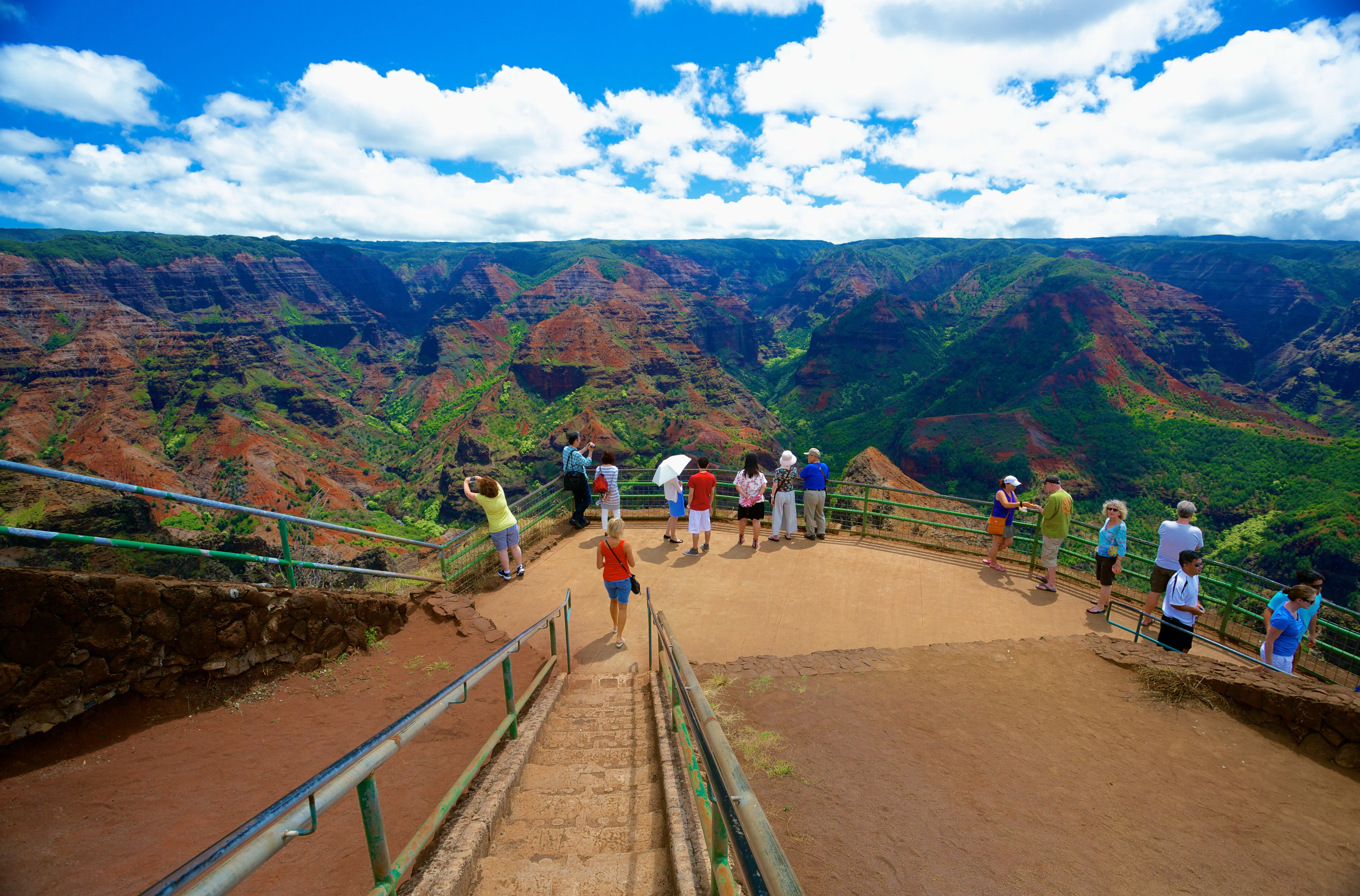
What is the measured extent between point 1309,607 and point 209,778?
10266 mm

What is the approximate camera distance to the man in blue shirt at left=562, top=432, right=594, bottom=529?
10148mm

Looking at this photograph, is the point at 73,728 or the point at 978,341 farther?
the point at 978,341

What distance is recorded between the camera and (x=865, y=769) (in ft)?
15.0

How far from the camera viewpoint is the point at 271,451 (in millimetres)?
74500

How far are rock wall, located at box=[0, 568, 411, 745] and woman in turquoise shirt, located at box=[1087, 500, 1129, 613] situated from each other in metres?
9.53

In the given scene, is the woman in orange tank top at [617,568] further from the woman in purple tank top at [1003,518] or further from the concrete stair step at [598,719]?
the woman in purple tank top at [1003,518]

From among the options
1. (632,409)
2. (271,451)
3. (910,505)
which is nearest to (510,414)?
(632,409)

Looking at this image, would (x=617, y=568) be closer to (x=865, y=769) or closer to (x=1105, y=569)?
(x=865, y=769)

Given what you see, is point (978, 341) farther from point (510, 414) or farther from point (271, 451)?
point (271, 451)

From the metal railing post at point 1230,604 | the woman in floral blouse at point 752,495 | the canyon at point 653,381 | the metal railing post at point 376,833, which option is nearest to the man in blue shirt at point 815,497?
the woman in floral blouse at point 752,495

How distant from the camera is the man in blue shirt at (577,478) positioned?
400 inches

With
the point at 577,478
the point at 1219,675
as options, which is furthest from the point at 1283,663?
the point at 577,478

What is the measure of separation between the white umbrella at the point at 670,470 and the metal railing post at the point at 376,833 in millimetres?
7262

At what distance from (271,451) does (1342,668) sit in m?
92.3
